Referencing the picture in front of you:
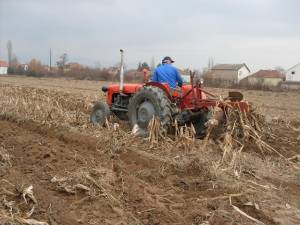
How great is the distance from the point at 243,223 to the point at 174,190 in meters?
1.13

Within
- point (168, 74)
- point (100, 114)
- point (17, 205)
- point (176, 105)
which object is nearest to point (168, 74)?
point (168, 74)

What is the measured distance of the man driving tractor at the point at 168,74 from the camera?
9414 mm

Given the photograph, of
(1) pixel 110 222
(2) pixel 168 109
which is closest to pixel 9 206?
(1) pixel 110 222

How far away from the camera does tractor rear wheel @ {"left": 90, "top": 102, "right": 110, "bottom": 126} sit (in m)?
10.4

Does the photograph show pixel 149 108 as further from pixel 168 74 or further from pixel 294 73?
pixel 294 73

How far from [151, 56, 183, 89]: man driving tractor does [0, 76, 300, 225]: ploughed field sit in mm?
1327

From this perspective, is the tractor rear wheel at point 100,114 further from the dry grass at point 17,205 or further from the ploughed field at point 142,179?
the dry grass at point 17,205

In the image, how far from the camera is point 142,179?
6.24 metres

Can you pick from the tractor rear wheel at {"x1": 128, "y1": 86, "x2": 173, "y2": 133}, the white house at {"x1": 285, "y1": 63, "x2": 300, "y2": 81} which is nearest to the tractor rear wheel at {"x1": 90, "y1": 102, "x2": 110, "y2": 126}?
the tractor rear wheel at {"x1": 128, "y1": 86, "x2": 173, "y2": 133}

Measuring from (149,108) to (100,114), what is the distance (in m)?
1.80

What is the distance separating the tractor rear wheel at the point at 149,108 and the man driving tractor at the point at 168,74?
47 cm

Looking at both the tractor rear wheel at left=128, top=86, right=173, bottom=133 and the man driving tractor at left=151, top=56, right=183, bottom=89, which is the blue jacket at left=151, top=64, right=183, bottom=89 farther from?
the tractor rear wheel at left=128, top=86, right=173, bottom=133

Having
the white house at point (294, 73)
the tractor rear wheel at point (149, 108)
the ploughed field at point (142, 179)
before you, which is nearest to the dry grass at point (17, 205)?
the ploughed field at point (142, 179)

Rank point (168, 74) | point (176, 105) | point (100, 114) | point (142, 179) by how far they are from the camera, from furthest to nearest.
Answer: point (100, 114) < point (168, 74) < point (176, 105) < point (142, 179)
